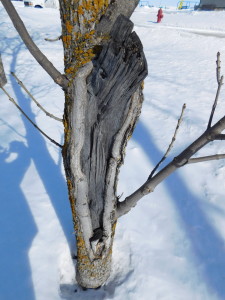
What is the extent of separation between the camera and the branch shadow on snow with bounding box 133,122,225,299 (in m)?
2.21

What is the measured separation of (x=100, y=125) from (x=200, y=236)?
204 cm

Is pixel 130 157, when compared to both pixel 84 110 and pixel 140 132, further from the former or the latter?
pixel 84 110

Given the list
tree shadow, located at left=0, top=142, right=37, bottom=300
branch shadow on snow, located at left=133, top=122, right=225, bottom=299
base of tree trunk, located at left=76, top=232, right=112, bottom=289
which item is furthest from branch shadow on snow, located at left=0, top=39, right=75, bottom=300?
branch shadow on snow, located at left=133, top=122, right=225, bottom=299

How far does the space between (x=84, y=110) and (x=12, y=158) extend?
9.00ft

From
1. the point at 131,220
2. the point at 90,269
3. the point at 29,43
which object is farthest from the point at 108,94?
the point at 131,220

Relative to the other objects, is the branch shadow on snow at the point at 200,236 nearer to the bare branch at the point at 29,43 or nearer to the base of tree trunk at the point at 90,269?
the base of tree trunk at the point at 90,269

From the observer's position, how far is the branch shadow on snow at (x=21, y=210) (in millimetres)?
2111

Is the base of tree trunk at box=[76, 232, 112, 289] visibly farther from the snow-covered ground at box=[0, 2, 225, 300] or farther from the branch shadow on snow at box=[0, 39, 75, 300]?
the branch shadow on snow at box=[0, 39, 75, 300]

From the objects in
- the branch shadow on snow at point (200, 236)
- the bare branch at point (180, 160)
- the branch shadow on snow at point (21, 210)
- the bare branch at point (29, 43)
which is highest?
the bare branch at point (29, 43)

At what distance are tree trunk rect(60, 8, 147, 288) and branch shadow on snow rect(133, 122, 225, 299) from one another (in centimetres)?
120

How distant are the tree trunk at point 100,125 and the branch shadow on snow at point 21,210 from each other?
0.89 m

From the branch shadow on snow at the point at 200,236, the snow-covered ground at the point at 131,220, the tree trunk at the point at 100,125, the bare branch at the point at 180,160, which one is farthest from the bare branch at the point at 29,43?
the branch shadow on snow at the point at 200,236

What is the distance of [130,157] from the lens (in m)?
3.64

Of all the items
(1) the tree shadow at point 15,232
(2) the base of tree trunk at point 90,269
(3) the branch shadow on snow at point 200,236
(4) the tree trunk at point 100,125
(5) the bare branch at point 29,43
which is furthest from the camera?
(3) the branch shadow on snow at point 200,236
